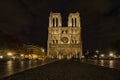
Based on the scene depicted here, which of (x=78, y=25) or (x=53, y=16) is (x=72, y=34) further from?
(x=53, y=16)

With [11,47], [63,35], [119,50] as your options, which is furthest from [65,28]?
[11,47]

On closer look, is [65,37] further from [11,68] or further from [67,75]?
[67,75]

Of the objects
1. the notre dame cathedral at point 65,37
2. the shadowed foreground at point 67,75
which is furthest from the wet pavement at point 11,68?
the notre dame cathedral at point 65,37

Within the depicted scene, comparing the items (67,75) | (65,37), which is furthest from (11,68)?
(65,37)

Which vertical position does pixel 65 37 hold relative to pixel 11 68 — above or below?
above

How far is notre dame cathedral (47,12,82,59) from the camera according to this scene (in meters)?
149

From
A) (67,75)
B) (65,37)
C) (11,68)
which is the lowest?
(67,75)

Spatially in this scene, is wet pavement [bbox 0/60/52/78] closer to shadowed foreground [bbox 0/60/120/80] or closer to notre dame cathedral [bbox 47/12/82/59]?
shadowed foreground [bbox 0/60/120/80]

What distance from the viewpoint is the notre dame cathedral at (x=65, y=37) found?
149 m

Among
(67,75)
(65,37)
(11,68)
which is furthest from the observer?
(65,37)

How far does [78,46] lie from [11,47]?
8058cm

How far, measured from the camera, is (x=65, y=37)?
15188 cm

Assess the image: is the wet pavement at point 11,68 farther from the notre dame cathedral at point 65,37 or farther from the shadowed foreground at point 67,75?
the notre dame cathedral at point 65,37

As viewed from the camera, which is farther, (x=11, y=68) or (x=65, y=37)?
(x=65, y=37)
